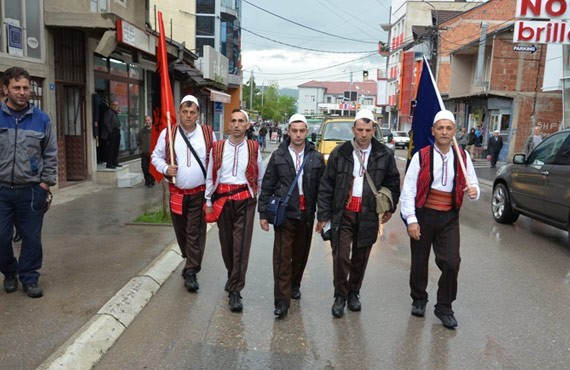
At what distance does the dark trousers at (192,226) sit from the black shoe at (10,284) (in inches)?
61.4

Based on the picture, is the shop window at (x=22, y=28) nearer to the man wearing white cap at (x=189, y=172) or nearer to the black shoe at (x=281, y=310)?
the man wearing white cap at (x=189, y=172)

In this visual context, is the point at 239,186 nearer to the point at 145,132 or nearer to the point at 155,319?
the point at 155,319

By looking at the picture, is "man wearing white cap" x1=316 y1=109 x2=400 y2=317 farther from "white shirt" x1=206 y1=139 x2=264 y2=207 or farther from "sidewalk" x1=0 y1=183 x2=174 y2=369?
"sidewalk" x1=0 y1=183 x2=174 y2=369

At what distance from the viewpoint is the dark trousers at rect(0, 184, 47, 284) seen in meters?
4.56

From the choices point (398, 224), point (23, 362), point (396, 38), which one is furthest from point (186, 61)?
point (396, 38)

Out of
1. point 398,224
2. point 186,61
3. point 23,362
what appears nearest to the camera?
point 23,362

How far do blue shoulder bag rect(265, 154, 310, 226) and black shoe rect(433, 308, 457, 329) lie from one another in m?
1.64

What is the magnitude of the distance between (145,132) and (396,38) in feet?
178

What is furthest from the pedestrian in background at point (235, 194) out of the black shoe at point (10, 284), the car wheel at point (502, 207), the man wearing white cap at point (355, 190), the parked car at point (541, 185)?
the car wheel at point (502, 207)

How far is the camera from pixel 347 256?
183 inches

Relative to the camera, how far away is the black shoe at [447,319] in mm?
4542

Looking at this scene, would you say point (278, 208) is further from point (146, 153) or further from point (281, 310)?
point (146, 153)

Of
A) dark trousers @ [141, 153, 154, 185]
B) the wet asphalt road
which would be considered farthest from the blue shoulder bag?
dark trousers @ [141, 153, 154, 185]

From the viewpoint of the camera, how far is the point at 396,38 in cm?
6147
